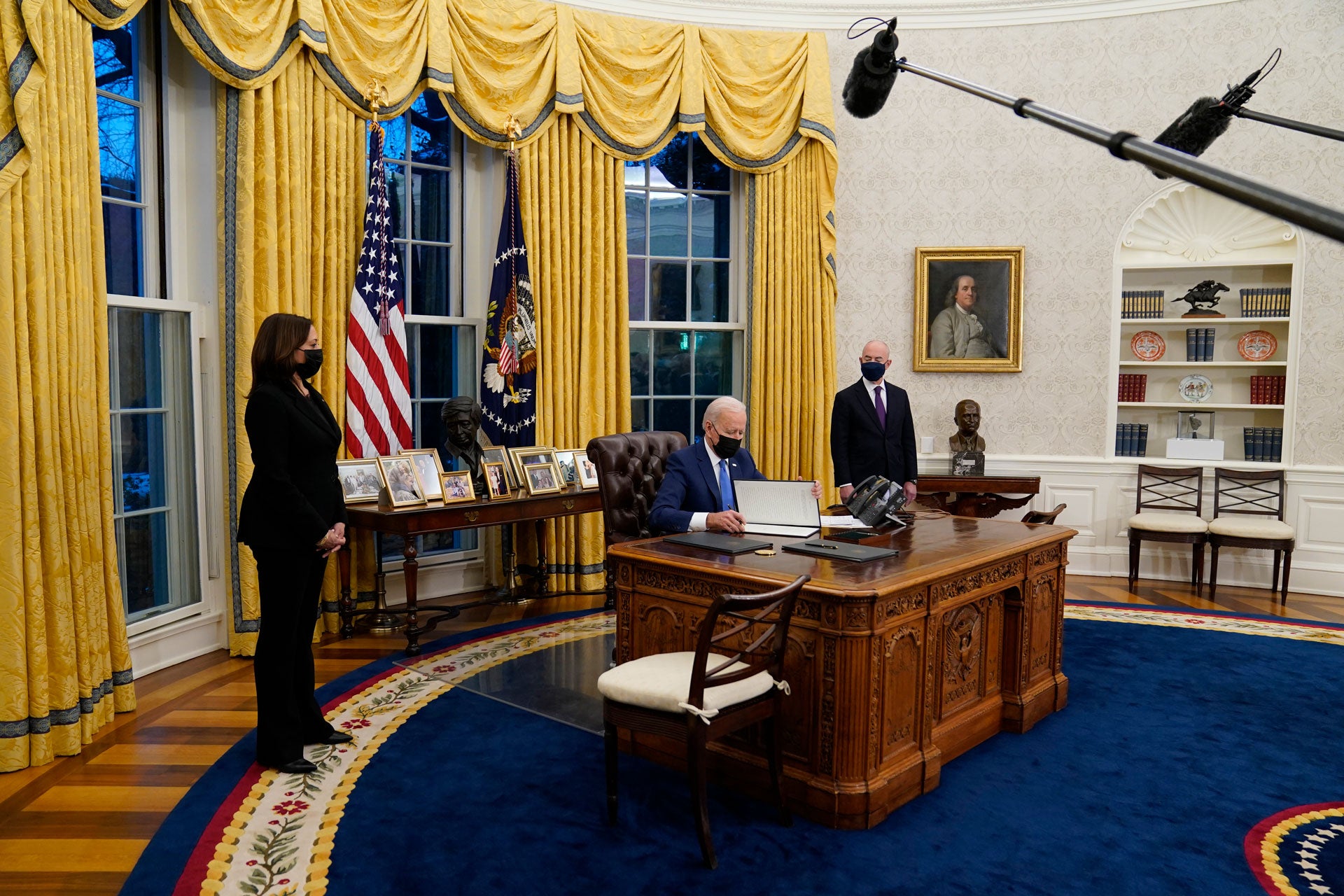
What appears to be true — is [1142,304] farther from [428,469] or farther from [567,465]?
[428,469]

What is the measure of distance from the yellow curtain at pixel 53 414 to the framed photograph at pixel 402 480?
129cm

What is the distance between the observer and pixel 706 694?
2.80 metres

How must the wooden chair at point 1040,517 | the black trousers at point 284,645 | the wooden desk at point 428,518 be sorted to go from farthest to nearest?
the wooden desk at point 428,518
the wooden chair at point 1040,517
the black trousers at point 284,645

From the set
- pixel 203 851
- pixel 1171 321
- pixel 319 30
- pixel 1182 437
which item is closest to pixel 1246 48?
pixel 1171 321

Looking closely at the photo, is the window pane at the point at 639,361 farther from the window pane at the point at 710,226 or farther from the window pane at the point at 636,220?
the window pane at the point at 710,226

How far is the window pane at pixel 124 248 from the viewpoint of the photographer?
4379 mm

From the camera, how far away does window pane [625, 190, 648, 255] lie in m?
6.77

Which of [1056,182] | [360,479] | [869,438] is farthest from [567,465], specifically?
[1056,182]

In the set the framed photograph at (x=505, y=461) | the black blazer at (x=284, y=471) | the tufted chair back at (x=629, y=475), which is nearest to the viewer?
the black blazer at (x=284, y=471)

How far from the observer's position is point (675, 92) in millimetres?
6434

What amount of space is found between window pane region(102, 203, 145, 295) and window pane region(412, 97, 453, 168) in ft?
6.04

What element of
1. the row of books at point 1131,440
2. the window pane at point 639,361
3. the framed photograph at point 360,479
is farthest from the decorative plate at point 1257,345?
the framed photograph at point 360,479

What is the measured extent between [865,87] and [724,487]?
2.40 metres

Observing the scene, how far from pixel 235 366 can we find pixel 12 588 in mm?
1644
